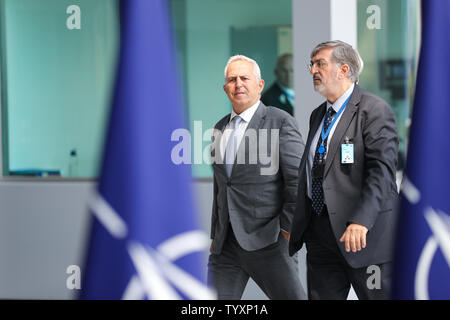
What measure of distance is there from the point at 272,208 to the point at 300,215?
40 cm

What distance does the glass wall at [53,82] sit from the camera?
224 inches

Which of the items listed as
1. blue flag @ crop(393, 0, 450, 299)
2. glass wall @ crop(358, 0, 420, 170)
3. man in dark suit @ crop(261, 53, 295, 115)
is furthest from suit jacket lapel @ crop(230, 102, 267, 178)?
glass wall @ crop(358, 0, 420, 170)

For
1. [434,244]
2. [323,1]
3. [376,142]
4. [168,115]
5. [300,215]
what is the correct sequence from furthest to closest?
[323,1] < [300,215] < [376,142] < [434,244] < [168,115]

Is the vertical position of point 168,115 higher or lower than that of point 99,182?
higher

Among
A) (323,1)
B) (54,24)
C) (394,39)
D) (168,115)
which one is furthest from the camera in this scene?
(54,24)

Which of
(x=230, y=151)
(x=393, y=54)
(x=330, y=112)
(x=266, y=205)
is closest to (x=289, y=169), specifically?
(x=266, y=205)

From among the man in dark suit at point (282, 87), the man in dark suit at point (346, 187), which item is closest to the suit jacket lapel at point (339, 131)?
the man in dark suit at point (346, 187)

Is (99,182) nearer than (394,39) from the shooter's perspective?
Yes

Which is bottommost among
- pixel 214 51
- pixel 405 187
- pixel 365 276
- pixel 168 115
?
pixel 365 276

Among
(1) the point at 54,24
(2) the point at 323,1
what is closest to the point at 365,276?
(2) the point at 323,1

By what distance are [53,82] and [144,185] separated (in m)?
4.17

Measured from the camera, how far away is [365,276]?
9.65 feet

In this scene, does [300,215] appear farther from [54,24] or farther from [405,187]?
[54,24]

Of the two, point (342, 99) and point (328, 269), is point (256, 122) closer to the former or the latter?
point (342, 99)
